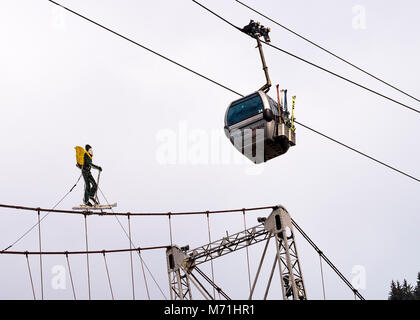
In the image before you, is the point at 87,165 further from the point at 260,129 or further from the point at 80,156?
the point at 260,129

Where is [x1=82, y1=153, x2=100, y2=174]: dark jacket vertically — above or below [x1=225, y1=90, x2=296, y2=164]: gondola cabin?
below

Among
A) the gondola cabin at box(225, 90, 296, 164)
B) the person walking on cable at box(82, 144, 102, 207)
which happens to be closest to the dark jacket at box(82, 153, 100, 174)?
the person walking on cable at box(82, 144, 102, 207)

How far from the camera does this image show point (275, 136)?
77.0 feet

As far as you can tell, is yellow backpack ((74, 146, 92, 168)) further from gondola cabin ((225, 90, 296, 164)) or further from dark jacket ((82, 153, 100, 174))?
gondola cabin ((225, 90, 296, 164))

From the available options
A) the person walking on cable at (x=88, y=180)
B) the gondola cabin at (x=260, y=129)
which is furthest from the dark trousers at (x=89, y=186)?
the gondola cabin at (x=260, y=129)

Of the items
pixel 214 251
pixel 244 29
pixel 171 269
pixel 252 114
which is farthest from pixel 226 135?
pixel 171 269

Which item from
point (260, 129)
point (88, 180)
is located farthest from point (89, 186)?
point (260, 129)

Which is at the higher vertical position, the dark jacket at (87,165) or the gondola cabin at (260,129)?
the gondola cabin at (260,129)

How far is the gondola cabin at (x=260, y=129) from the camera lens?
2347 cm

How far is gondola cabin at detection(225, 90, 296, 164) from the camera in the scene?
77.0 feet

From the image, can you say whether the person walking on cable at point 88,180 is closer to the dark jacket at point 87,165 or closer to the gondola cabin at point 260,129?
the dark jacket at point 87,165
